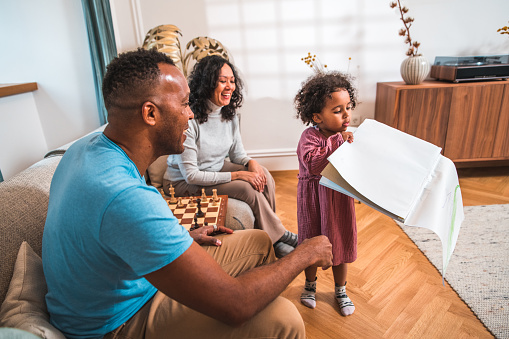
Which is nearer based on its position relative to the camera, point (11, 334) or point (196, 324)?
point (11, 334)

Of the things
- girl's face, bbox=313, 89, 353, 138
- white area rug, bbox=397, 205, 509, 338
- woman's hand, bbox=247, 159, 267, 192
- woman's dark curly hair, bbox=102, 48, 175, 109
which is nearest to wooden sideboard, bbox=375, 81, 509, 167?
white area rug, bbox=397, 205, 509, 338

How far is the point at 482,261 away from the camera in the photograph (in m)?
1.79

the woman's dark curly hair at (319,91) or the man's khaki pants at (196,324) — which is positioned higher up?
the woman's dark curly hair at (319,91)

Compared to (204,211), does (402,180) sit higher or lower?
higher

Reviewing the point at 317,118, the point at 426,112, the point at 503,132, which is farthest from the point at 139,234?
the point at 503,132

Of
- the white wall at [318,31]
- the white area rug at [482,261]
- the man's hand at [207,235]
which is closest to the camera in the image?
the man's hand at [207,235]

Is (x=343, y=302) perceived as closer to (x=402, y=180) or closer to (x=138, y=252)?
(x=402, y=180)

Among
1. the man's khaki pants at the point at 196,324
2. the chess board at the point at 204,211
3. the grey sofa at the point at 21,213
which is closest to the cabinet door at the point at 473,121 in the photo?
the chess board at the point at 204,211

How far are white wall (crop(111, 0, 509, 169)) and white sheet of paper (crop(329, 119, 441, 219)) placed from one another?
204 centimetres

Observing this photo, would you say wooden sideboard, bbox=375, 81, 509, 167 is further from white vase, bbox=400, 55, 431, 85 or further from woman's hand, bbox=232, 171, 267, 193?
woman's hand, bbox=232, 171, 267, 193

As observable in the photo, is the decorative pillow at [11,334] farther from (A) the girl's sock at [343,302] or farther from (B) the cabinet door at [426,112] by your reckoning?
(B) the cabinet door at [426,112]

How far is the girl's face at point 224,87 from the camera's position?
75.8 inches

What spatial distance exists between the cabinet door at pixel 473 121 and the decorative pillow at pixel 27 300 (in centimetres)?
293

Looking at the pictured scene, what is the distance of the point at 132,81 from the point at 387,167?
77 centimetres
